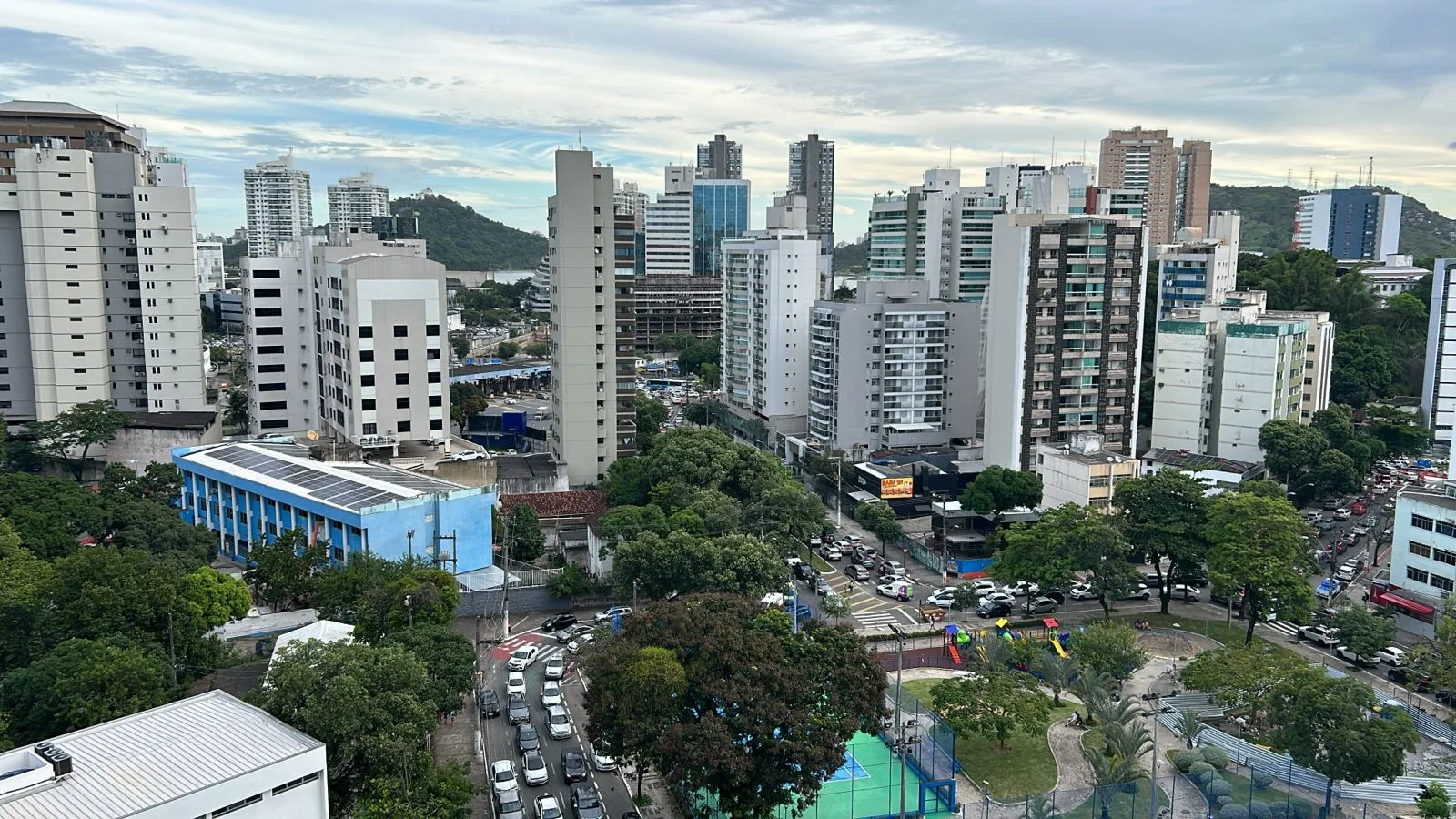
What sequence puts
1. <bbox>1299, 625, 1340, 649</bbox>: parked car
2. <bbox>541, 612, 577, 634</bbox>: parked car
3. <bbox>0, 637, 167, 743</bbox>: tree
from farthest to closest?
<bbox>541, 612, 577, 634</bbox>: parked car < <bbox>1299, 625, 1340, 649</bbox>: parked car < <bbox>0, 637, 167, 743</bbox>: tree

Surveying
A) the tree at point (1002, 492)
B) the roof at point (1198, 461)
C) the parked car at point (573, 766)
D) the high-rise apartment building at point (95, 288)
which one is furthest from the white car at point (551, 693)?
the high-rise apartment building at point (95, 288)

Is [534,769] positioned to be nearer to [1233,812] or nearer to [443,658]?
[443,658]

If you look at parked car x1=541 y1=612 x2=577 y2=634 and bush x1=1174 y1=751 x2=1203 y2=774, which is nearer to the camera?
bush x1=1174 y1=751 x2=1203 y2=774

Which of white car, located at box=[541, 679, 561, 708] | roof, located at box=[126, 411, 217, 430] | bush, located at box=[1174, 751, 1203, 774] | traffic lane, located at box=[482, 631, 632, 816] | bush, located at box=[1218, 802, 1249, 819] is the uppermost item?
roof, located at box=[126, 411, 217, 430]

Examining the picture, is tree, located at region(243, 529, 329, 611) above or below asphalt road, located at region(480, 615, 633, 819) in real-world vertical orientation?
above

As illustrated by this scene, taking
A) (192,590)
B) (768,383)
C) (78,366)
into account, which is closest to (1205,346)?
(768,383)

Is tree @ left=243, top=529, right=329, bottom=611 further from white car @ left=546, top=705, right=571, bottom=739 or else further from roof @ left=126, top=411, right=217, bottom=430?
roof @ left=126, top=411, right=217, bottom=430

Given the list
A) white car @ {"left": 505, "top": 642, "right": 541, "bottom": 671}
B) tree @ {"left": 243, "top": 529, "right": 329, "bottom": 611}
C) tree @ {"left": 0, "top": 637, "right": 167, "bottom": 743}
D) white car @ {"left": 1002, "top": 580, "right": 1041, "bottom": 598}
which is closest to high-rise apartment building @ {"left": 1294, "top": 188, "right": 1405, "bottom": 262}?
white car @ {"left": 1002, "top": 580, "right": 1041, "bottom": 598}
